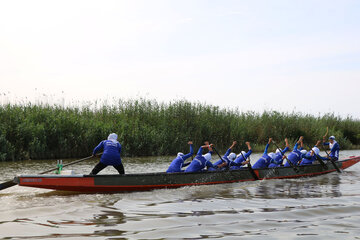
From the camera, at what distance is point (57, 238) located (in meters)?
6.57

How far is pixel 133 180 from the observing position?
11172mm

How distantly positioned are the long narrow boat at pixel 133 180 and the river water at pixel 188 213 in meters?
0.23

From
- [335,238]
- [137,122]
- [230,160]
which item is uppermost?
[137,122]

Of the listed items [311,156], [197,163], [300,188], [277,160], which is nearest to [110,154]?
[197,163]

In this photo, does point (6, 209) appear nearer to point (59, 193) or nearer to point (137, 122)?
point (59, 193)

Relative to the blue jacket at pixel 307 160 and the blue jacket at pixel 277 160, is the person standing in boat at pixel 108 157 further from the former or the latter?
the blue jacket at pixel 307 160

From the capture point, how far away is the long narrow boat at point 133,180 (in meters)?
10.1

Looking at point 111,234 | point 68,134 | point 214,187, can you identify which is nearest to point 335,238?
point 111,234

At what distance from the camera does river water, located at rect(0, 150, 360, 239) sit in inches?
276

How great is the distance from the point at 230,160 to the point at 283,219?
591 cm

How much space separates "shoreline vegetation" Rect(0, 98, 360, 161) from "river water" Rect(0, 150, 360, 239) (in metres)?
8.56

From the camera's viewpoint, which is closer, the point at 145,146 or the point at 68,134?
the point at 68,134

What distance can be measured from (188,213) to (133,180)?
290 cm

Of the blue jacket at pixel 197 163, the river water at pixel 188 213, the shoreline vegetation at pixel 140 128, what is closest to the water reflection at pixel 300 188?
the river water at pixel 188 213
